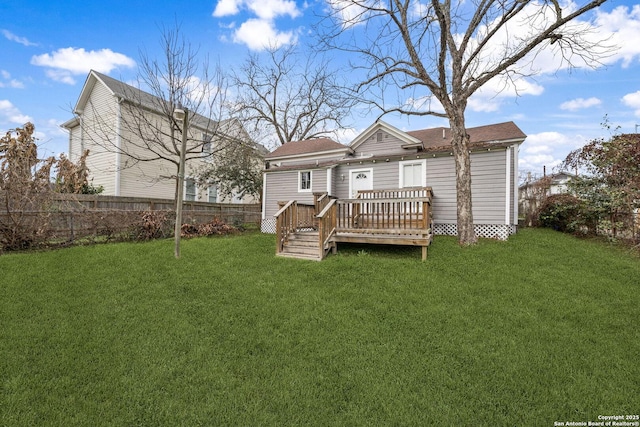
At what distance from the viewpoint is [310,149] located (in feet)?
48.6

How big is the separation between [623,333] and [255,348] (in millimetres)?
4497

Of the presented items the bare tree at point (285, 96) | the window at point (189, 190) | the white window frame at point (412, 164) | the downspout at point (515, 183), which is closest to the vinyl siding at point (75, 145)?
the window at point (189, 190)

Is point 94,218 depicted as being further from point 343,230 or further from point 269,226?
point 343,230

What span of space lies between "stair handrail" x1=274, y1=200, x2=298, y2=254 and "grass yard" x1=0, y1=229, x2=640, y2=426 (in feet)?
4.47

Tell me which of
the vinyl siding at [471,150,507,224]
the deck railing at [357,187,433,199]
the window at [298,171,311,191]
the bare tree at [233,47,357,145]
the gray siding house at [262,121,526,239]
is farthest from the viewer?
the bare tree at [233,47,357,145]

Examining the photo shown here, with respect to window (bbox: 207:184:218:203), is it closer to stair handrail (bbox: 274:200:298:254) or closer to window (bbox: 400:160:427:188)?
stair handrail (bbox: 274:200:298:254)

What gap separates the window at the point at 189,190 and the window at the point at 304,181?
7.51 metres

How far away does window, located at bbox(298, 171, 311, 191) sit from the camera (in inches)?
493

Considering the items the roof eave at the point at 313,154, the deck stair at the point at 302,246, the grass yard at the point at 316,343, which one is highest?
the roof eave at the point at 313,154

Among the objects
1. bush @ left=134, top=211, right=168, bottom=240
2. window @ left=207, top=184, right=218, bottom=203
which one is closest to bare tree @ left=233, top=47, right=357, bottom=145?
window @ left=207, top=184, right=218, bottom=203

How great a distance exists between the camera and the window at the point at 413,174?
10266mm

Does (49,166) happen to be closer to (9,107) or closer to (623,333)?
(9,107)

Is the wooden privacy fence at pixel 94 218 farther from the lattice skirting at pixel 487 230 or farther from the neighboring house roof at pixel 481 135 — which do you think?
the neighboring house roof at pixel 481 135

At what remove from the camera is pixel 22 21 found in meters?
9.52
